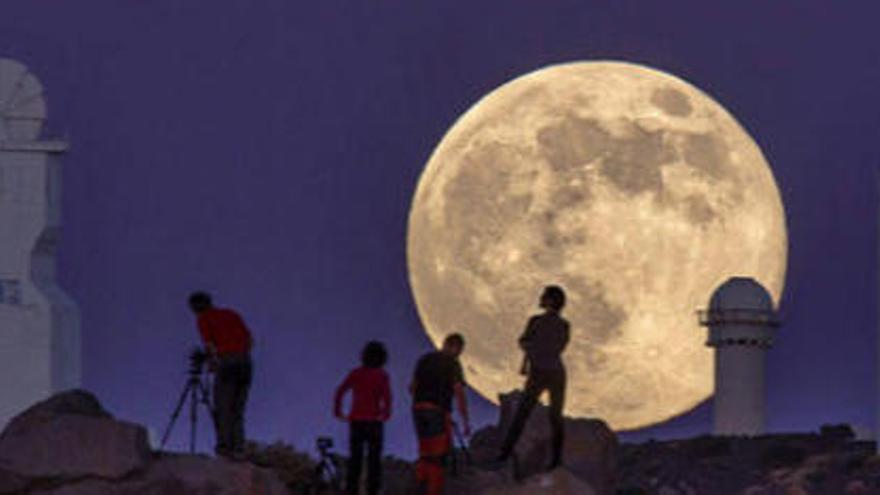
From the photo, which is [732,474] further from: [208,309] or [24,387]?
[208,309]

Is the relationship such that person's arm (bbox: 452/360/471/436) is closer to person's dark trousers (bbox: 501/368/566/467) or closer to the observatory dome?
person's dark trousers (bbox: 501/368/566/467)

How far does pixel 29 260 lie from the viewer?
91125 mm

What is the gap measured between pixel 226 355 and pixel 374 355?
2.58 m

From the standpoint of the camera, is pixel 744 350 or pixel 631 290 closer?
pixel 631 290

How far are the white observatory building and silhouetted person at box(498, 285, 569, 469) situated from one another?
5005cm

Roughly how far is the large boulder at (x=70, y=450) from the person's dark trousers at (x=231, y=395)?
1.07 metres

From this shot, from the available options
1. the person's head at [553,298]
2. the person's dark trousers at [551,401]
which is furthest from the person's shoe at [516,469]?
the person's head at [553,298]

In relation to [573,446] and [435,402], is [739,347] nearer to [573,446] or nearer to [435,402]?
[573,446]

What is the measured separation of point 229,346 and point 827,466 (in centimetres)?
3644

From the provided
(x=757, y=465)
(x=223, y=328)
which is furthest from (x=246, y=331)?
(x=757, y=465)

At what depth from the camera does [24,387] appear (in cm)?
8856

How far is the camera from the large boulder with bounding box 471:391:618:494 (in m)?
38.8

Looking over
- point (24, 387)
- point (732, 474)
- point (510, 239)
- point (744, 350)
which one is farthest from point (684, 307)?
point (24, 387)

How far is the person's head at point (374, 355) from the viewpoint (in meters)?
33.9
